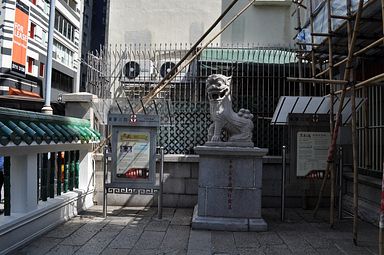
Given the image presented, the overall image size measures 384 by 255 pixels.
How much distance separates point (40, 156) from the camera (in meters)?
7.86

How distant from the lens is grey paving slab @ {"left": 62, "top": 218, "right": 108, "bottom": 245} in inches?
265

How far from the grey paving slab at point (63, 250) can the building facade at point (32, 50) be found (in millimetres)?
22345

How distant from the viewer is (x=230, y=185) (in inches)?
311

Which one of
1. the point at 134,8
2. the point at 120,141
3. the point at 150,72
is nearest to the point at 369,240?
the point at 120,141

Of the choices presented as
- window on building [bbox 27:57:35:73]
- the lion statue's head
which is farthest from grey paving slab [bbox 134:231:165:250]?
window on building [bbox 27:57:35:73]

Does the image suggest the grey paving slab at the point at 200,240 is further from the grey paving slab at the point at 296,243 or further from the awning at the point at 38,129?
the awning at the point at 38,129

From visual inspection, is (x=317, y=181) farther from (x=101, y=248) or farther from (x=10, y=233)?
(x=10, y=233)

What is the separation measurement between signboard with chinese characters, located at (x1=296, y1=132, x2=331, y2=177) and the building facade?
21.2 m

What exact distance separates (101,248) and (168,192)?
4.06 meters

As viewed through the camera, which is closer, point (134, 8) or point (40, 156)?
point (40, 156)

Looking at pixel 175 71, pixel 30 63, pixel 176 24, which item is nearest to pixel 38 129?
pixel 175 71

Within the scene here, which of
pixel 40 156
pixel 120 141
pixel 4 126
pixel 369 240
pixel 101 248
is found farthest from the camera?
pixel 120 141

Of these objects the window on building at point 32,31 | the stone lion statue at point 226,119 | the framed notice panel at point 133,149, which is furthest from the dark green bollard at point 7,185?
the window on building at point 32,31

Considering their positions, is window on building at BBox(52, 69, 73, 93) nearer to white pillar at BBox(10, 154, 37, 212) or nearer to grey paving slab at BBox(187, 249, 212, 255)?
white pillar at BBox(10, 154, 37, 212)
